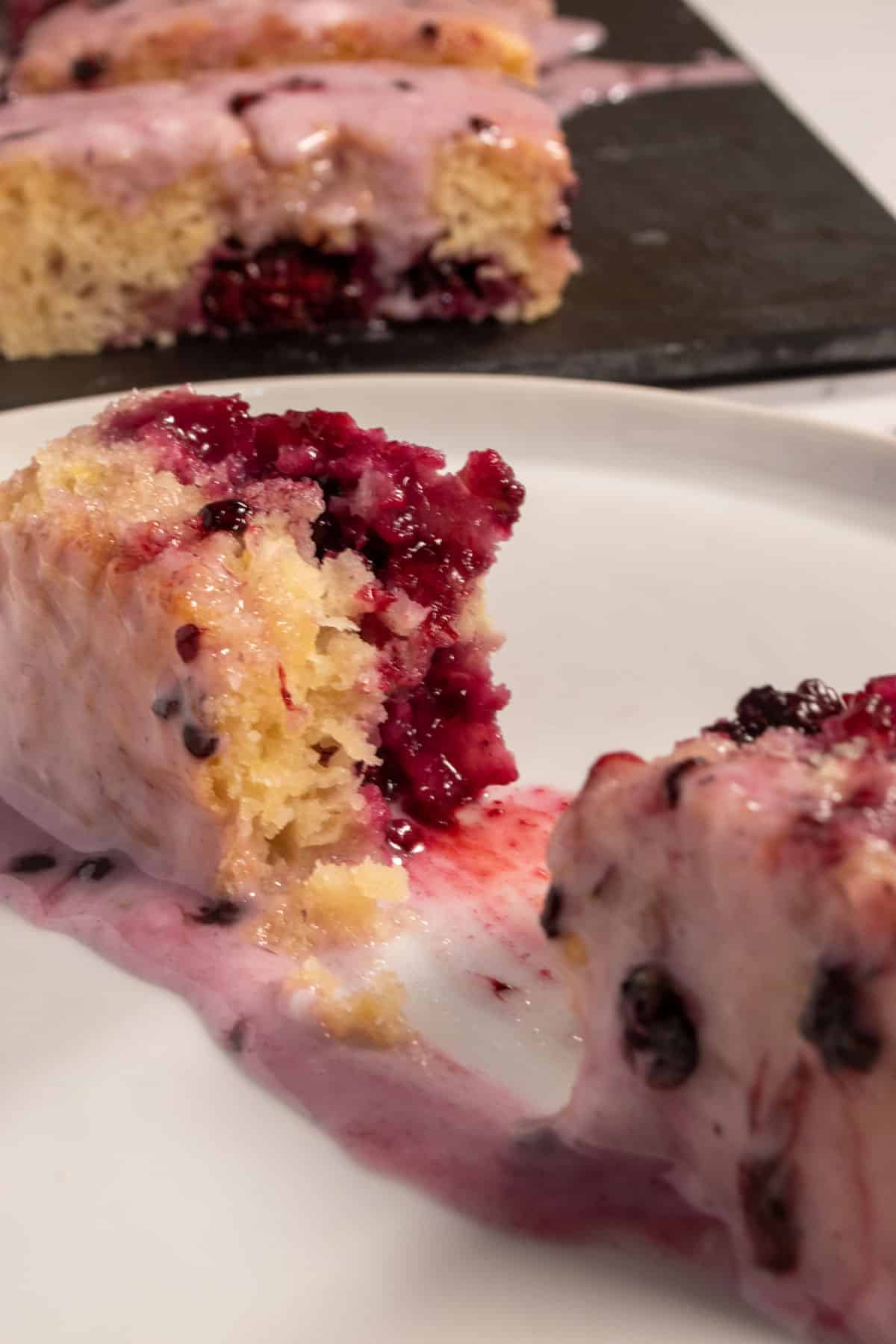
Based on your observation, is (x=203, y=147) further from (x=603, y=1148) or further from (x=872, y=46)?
(x=872, y=46)

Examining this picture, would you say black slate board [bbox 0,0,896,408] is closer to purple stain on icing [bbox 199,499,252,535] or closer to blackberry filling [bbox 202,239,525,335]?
blackberry filling [bbox 202,239,525,335]

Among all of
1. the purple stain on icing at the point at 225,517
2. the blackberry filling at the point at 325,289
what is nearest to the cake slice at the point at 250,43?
the blackberry filling at the point at 325,289

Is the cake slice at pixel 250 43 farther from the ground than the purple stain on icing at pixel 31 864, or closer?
farther from the ground

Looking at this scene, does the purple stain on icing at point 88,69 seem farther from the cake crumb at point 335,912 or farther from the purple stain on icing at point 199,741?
the cake crumb at point 335,912

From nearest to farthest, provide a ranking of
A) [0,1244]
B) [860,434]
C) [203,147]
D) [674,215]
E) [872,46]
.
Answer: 1. [0,1244]
2. [860,434]
3. [203,147]
4. [674,215]
5. [872,46]

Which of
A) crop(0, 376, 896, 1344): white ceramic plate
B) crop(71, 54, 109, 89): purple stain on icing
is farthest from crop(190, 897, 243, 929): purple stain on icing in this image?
crop(71, 54, 109, 89): purple stain on icing

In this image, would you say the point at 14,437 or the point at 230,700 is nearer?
the point at 230,700

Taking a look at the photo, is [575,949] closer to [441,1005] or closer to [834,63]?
[441,1005]

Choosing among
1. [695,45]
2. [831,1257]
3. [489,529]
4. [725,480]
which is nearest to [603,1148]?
[831,1257]
